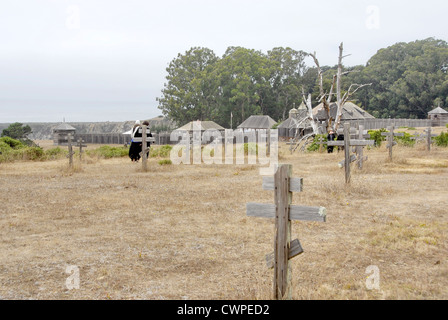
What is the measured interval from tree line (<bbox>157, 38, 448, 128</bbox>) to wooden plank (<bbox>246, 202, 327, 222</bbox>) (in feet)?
186

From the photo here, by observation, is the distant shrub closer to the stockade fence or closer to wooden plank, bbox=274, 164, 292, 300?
the stockade fence

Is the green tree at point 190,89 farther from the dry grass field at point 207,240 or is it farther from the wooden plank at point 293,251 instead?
the wooden plank at point 293,251

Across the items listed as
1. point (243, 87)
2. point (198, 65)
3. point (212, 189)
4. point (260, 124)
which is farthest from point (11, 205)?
point (198, 65)

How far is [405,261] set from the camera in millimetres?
6156

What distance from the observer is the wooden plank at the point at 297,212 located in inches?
166

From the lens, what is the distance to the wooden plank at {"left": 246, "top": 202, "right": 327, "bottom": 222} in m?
4.21

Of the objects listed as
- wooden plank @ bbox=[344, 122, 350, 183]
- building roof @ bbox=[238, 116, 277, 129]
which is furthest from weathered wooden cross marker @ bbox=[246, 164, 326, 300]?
building roof @ bbox=[238, 116, 277, 129]

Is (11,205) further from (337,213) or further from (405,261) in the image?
(405,261)

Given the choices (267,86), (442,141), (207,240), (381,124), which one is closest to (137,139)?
(207,240)

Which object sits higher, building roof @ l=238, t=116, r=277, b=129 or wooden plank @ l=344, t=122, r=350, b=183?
building roof @ l=238, t=116, r=277, b=129

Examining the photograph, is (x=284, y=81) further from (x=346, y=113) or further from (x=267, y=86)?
(x=346, y=113)

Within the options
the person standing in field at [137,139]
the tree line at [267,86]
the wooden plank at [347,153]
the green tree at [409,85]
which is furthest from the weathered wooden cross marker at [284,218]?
the green tree at [409,85]

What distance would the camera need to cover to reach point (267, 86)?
2539 inches
